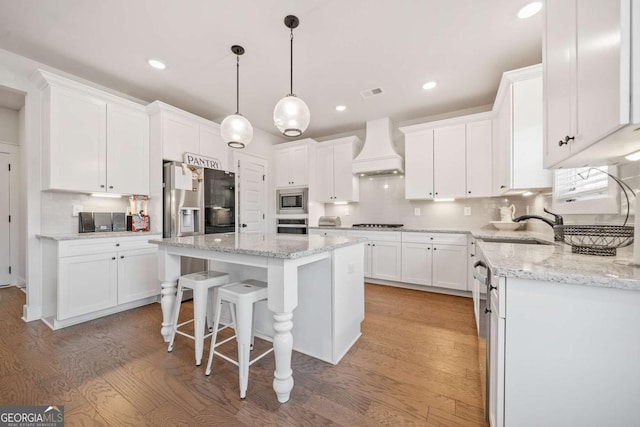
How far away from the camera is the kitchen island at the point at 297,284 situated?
4.80 ft

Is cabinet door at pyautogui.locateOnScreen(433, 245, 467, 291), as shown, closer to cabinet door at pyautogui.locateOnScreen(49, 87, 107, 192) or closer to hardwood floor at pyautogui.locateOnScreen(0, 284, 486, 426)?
hardwood floor at pyautogui.locateOnScreen(0, 284, 486, 426)

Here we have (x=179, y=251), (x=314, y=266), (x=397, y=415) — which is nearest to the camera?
(x=397, y=415)

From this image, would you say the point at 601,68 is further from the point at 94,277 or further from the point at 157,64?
the point at 94,277

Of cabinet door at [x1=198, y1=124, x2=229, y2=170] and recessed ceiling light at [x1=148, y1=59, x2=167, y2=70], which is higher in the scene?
recessed ceiling light at [x1=148, y1=59, x2=167, y2=70]

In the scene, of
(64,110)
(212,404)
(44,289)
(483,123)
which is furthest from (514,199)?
(44,289)

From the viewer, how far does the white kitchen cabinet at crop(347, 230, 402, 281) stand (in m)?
3.73

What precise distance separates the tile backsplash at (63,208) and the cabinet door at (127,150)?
36 cm

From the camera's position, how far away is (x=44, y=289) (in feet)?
8.70

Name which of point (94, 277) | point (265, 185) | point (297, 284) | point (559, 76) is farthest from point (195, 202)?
point (559, 76)

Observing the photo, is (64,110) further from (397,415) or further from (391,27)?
(397,415)

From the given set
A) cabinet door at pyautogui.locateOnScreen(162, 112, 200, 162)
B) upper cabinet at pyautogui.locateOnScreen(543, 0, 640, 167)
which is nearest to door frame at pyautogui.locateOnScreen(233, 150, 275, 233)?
cabinet door at pyautogui.locateOnScreen(162, 112, 200, 162)

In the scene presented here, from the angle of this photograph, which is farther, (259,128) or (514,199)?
(259,128)

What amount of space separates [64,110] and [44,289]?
1.85 meters

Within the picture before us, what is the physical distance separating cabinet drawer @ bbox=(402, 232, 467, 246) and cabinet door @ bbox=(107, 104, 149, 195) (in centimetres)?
354
